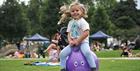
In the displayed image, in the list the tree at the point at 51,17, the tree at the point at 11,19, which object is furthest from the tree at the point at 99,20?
the tree at the point at 11,19

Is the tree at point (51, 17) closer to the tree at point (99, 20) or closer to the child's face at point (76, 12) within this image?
the tree at point (99, 20)

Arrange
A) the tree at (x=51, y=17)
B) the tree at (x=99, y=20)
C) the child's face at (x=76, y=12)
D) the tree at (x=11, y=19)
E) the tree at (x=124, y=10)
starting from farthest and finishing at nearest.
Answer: the tree at (x=124, y=10) < the tree at (x=99, y=20) < the tree at (x=11, y=19) < the tree at (x=51, y=17) < the child's face at (x=76, y=12)

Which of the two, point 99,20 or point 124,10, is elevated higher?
point 124,10

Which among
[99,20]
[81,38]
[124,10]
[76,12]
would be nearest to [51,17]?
[99,20]

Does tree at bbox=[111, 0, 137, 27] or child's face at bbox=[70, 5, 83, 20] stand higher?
tree at bbox=[111, 0, 137, 27]

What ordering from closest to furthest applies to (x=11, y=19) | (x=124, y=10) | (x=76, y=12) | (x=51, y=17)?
(x=76, y=12) < (x=51, y=17) < (x=11, y=19) < (x=124, y=10)

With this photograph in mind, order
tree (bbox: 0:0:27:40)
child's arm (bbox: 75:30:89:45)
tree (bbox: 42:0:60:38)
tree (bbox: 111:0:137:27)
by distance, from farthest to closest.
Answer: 1. tree (bbox: 111:0:137:27)
2. tree (bbox: 0:0:27:40)
3. tree (bbox: 42:0:60:38)
4. child's arm (bbox: 75:30:89:45)

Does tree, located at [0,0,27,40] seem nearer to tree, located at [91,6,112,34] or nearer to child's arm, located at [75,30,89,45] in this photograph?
tree, located at [91,6,112,34]

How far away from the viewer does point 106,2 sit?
90625 mm

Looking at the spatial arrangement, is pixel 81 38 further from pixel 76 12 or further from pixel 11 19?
pixel 11 19

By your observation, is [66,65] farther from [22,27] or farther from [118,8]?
[118,8]

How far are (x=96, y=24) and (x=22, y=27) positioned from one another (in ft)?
39.5

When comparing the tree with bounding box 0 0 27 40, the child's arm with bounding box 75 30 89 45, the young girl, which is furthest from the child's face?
the tree with bounding box 0 0 27 40

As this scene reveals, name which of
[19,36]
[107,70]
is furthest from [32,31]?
[107,70]
